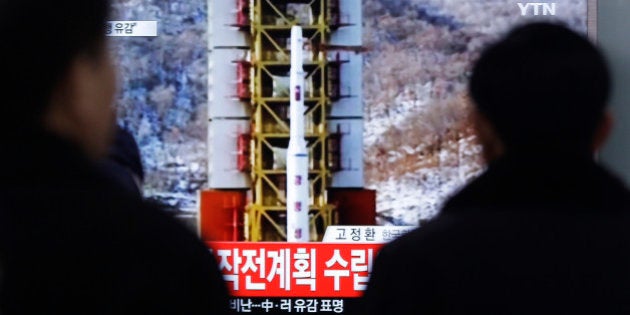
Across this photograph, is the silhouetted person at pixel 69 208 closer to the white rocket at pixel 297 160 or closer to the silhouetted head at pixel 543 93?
the silhouetted head at pixel 543 93

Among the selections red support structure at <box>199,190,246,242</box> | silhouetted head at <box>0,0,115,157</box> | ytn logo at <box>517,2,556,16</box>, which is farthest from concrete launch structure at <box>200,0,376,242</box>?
silhouetted head at <box>0,0,115,157</box>

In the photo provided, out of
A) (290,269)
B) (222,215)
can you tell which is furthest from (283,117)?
(290,269)

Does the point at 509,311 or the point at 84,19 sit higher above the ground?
the point at 84,19

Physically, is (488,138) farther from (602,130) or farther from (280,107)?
(280,107)

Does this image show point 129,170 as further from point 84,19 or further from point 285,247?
point 285,247

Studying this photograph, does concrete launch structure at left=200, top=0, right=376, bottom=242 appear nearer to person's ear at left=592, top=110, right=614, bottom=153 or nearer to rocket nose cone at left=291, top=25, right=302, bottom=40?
rocket nose cone at left=291, top=25, right=302, bottom=40

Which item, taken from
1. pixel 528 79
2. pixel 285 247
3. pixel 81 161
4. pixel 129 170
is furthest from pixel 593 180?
pixel 285 247
